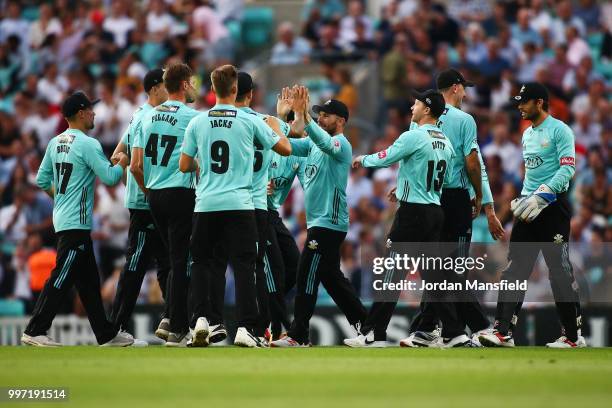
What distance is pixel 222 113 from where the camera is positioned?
448 inches

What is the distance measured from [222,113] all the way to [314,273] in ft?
6.92

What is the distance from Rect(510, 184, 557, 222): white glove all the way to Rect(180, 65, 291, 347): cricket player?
8.28ft

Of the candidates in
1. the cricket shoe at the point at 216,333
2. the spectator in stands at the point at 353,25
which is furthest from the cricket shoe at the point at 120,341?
the spectator in stands at the point at 353,25

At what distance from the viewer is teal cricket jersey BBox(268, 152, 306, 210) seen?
523 inches

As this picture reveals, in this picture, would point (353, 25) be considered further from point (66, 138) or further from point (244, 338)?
point (244, 338)

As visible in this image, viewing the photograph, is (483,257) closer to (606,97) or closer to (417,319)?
(417,319)

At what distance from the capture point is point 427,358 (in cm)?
1066

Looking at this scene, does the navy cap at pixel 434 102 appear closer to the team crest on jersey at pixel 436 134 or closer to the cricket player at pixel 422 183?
the cricket player at pixel 422 183

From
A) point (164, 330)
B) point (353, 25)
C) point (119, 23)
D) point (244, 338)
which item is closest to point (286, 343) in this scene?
point (244, 338)

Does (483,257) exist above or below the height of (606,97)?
below

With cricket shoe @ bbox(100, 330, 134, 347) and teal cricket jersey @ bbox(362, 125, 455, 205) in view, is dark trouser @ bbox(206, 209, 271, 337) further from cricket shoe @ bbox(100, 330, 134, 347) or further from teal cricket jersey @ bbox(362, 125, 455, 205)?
cricket shoe @ bbox(100, 330, 134, 347)

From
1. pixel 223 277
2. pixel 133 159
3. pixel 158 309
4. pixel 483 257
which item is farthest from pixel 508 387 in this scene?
pixel 158 309

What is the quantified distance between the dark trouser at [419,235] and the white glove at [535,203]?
818mm

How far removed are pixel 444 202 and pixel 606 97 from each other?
1032 centimetres
